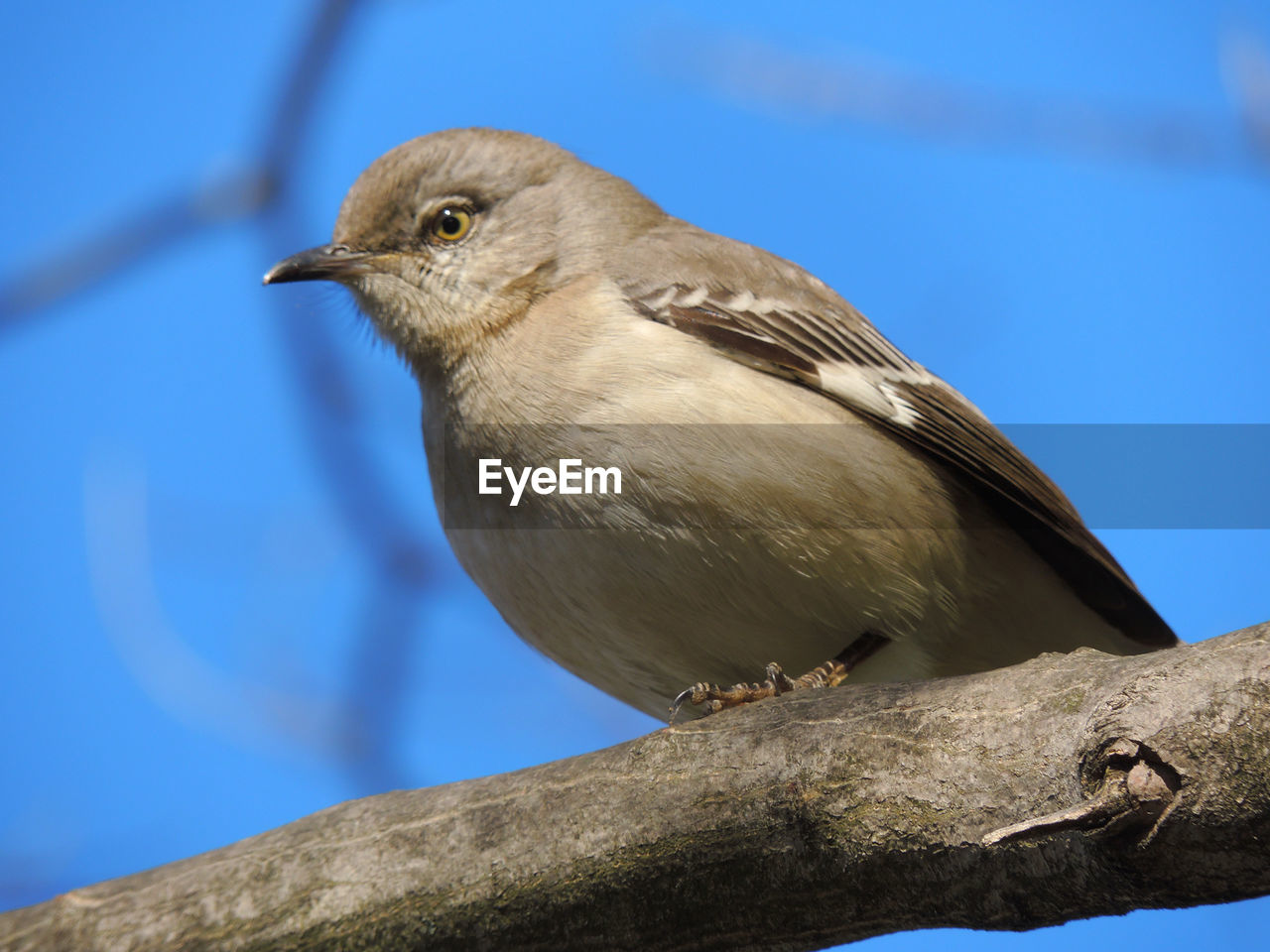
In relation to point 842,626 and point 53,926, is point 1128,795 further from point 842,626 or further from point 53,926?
point 53,926

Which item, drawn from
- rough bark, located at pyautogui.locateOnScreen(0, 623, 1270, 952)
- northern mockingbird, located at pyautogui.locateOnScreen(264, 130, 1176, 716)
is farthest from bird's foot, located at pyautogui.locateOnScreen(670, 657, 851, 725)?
A: rough bark, located at pyautogui.locateOnScreen(0, 623, 1270, 952)

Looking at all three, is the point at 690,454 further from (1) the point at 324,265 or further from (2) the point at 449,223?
(1) the point at 324,265

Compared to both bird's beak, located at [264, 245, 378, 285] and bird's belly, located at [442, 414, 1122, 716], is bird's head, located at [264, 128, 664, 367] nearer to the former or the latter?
bird's beak, located at [264, 245, 378, 285]

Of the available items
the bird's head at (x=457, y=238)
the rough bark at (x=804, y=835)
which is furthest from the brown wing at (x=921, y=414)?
the rough bark at (x=804, y=835)

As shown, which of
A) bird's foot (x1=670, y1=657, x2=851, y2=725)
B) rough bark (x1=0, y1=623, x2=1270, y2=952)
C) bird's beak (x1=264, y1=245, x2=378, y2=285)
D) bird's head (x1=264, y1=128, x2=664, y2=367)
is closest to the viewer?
rough bark (x1=0, y1=623, x2=1270, y2=952)

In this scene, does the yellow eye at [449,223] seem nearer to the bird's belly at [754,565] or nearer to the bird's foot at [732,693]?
the bird's belly at [754,565]

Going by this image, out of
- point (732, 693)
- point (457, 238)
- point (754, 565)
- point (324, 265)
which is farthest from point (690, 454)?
point (324, 265)
